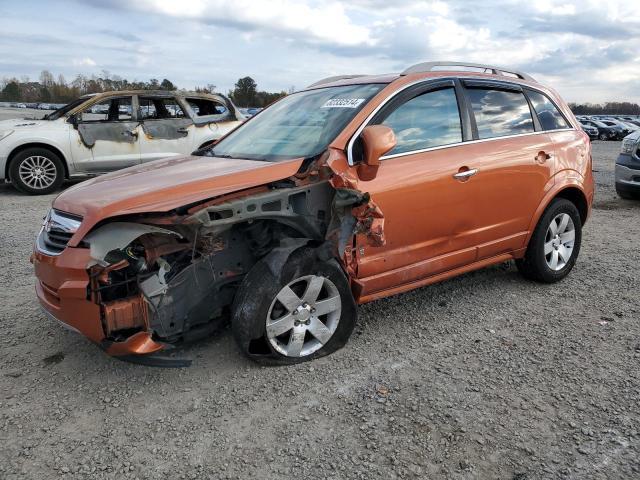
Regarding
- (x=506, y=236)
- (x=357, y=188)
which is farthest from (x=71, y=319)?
(x=506, y=236)

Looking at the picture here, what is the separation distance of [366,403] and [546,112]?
305cm

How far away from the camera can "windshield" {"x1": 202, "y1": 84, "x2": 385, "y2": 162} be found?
10.9 ft

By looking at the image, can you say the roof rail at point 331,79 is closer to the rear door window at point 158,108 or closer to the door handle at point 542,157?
the door handle at point 542,157

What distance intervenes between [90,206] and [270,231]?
101 centimetres

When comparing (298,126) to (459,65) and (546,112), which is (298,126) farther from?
(546,112)

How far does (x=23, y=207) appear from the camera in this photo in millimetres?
7680

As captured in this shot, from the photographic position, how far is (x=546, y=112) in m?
4.40

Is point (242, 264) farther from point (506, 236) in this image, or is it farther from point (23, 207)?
point (23, 207)

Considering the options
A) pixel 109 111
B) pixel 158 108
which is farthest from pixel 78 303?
pixel 158 108

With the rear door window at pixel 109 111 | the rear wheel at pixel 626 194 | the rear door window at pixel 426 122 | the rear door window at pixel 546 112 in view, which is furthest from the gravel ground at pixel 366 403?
the rear door window at pixel 109 111

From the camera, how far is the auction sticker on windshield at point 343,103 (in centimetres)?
343

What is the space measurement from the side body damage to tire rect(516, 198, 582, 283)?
6.28 ft

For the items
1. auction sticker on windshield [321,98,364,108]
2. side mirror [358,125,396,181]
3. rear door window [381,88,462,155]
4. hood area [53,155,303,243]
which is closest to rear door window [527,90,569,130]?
rear door window [381,88,462,155]

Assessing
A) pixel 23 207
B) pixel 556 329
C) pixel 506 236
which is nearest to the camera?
pixel 556 329
